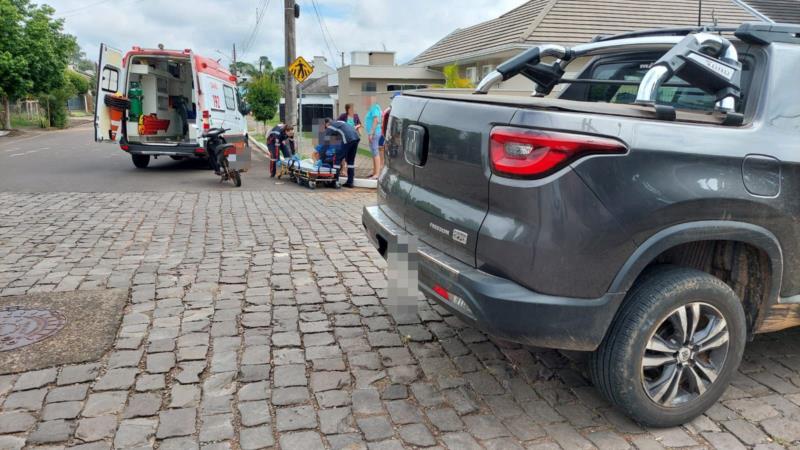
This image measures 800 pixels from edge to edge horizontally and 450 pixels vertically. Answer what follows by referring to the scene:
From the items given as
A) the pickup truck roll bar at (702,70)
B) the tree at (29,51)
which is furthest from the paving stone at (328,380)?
the tree at (29,51)

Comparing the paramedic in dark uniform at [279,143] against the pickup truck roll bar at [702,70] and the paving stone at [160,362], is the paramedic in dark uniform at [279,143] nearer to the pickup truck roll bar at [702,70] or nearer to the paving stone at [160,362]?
the paving stone at [160,362]

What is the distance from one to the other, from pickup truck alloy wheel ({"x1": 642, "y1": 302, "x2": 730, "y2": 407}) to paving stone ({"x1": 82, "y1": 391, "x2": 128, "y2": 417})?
2.57 meters

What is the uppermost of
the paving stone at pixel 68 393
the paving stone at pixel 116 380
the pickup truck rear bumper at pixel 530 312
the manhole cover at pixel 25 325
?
the pickup truck rear bumper at pixel 530 312

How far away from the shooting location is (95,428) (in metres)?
2.77

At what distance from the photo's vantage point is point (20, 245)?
19.8 ft

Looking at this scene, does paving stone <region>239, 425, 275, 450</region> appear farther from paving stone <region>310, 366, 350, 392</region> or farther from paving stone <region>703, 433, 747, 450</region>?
paving stone <region>703, 433, 747, 450</region>

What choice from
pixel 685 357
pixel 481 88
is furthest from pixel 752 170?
pixel 481 88

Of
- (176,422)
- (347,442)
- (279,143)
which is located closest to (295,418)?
(347,442)

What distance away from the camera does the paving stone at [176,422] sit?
2752mm

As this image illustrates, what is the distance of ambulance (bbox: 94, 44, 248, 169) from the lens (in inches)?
497

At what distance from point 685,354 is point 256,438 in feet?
6.74

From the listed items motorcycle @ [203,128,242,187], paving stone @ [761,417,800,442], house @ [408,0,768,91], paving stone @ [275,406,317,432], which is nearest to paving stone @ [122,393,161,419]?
paving stone @ [275,406,317,432]

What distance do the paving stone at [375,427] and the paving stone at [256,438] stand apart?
0.43 meters

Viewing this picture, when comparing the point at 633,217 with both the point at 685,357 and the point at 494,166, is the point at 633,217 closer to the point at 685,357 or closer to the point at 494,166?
the point at 494,166
